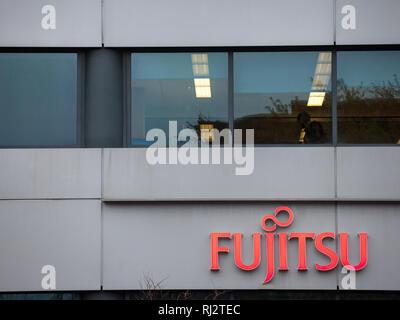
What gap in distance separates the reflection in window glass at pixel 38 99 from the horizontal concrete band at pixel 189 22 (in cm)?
33

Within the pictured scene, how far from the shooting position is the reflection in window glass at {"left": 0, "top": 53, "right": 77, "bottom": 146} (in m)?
9.60

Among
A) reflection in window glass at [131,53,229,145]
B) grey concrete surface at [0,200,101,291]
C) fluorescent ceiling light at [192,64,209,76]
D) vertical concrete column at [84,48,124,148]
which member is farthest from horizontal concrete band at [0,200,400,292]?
fluorescent ceiling light at [192,64,209,76]

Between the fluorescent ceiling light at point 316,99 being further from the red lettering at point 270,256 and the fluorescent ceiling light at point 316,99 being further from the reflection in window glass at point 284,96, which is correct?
the red lettering at point 270,256

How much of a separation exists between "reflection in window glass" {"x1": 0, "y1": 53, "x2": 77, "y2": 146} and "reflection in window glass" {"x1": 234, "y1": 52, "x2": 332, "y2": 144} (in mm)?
2950

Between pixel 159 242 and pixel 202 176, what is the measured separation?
4.36ft

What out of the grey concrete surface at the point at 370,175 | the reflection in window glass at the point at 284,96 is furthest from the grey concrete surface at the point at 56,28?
the grey concrete surface at the point at 370,175

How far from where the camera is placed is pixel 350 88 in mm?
9547

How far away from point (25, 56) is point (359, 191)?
6.25 m

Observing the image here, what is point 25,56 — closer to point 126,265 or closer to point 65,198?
point 65,198

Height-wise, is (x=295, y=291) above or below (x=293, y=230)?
below

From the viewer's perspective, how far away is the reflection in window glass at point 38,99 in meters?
9.60

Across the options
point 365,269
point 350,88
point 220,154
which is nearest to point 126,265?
point 220,154

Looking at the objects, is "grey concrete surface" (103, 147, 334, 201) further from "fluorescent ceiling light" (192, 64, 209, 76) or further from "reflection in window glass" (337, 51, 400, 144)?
"fluorescent ceiling light" (192, 64, 209, 76)

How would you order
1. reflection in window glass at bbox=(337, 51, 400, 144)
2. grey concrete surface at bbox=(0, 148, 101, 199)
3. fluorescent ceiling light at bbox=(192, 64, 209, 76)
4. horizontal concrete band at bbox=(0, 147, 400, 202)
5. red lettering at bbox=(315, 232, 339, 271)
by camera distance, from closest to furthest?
1. red lettering at bbox=(315, 232, 339, 271)
2. horizontal concrete band at bbox=(0, 147, 400, 202)
3. grey concrete surface at bbox=(0, 148, 101, 199)
4. reflection in window glass at bbox=(337, 51, 400, 144)
5. fluorescent ceiling light at bbox=(192, 64, 209, 76)
